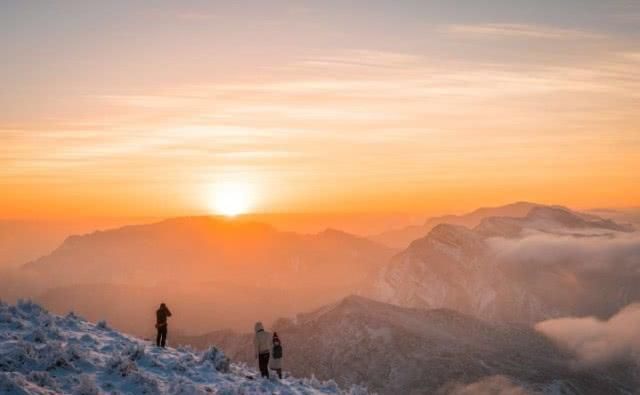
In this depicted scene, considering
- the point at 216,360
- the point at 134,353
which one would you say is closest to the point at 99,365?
the point at 134,353

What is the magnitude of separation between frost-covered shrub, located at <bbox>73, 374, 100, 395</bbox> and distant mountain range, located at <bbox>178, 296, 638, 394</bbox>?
402 feet

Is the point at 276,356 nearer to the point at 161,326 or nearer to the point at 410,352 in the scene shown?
the point at 161,326

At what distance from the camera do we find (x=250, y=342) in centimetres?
16988

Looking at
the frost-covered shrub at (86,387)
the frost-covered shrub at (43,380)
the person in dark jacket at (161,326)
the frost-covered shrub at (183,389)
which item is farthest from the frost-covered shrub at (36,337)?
the person in dark jacket at (161,326)

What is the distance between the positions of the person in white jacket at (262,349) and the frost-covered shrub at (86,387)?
8.20 meters

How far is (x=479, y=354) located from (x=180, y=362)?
467 ft

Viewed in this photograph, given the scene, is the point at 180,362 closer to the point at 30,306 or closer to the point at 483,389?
the point at 30,306

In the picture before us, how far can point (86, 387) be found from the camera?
2041 cm

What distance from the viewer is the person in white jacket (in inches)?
1083

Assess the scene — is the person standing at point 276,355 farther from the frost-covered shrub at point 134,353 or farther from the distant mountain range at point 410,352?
the distant mountain range at point 410,352

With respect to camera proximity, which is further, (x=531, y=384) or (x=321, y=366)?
(x=321, y=366)

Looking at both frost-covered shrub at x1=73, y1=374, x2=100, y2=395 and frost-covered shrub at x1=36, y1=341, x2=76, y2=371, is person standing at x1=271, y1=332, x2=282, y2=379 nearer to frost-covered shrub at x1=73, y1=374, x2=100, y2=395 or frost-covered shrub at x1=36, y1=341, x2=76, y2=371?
frost-covered shrub at x1=36, y1=341, x2=76, y2=371

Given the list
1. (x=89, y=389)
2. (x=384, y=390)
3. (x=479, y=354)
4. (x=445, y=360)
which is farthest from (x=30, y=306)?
(x=479, y=354)

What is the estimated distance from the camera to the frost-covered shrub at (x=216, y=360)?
26969mm
